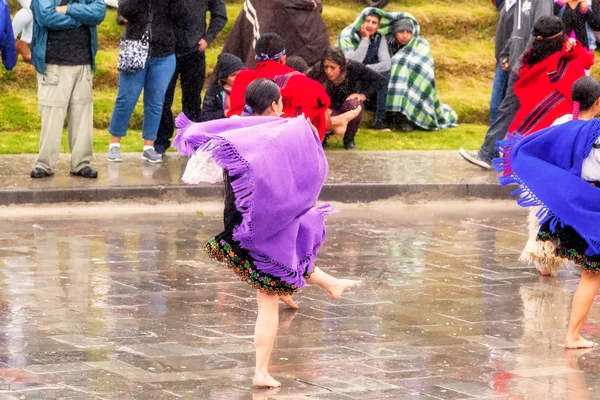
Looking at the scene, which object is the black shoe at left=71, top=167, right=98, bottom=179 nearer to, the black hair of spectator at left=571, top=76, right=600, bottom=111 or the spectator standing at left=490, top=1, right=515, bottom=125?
the spectator standing at left=490, top=1, right=515, bottom=125

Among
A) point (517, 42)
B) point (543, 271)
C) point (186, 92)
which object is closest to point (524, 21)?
point (517, 42)

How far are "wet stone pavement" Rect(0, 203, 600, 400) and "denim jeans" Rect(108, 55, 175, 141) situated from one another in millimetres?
2212

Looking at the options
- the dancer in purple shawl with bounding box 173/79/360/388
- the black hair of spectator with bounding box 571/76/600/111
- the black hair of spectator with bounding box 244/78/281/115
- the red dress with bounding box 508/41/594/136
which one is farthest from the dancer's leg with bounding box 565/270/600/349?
the red dress with bounding box 508/41/594/136

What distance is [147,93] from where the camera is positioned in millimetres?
13578

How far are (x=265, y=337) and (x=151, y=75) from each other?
291 inches

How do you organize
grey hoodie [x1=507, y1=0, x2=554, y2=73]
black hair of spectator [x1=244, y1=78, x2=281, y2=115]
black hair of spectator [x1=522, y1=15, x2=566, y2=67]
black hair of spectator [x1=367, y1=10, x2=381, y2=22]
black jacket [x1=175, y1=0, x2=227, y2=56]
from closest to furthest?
1. black hair of spectator [x1=244, y1=78, x2=281, y2=115]
2. black hair of spectator [x1=522, y1=15, x2=566, y2=67]
3. grey hoodie [x1=507, y1=0, x2=554, y2=73]
4. black jacket [x1=175, y1=0, x2=227, y2=56]
5. black hair of spectator [x1=367, y1=10, x2=381, y2=22]

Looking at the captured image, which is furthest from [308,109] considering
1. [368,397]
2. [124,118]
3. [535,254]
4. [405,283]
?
[124,118]

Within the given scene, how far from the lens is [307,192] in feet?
21.5

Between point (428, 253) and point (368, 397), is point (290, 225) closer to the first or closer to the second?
point (368, 397)

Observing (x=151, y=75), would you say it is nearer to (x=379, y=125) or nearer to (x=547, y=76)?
(x=379, y=125)

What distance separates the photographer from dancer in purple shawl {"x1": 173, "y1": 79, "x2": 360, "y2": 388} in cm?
637

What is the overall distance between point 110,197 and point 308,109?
3.36 meters

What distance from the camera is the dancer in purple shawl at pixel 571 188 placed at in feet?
24.2

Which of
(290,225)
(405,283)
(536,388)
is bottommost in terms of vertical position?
(405,283)
